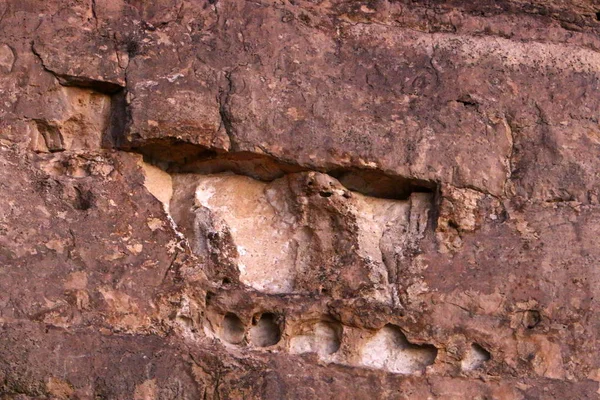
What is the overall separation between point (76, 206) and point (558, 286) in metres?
1.99

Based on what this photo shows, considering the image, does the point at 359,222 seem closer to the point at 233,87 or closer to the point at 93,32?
the point at 233,87

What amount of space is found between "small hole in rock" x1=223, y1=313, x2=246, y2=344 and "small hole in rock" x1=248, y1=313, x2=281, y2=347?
4 centimetres

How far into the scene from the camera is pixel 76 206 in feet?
14.4

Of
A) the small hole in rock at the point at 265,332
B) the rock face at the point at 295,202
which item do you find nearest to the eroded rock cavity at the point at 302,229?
the rock face at the point at 295,202

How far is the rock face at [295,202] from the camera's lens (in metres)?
4.21

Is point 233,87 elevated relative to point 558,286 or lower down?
elevated

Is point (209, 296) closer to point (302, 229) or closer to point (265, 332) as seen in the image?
point (265, 332)

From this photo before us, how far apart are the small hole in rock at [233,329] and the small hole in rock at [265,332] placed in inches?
→ 1.6

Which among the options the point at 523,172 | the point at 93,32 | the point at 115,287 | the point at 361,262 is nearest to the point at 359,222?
the point at 361,262

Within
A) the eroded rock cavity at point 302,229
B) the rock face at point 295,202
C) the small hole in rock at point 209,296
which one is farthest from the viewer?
the eroded rock cavity at point 302,229

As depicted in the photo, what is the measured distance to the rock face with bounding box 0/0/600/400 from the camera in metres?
4.21

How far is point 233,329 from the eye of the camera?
14.5ft

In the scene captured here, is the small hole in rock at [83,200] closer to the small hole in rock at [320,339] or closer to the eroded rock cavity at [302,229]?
the eroded rock cavity at [302,229]

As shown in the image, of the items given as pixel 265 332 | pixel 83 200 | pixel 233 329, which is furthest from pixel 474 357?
pixel 83 200
